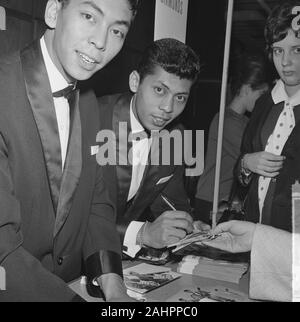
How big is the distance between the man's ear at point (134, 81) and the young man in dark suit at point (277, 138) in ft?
1.76

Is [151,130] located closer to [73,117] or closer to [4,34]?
[73,117]

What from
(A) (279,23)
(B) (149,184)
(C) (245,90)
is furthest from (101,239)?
(A) (279,23)

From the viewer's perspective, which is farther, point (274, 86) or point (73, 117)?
point (274, 86)

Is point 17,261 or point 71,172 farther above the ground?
point 71,172

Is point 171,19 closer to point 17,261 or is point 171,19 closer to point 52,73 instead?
point 52,73

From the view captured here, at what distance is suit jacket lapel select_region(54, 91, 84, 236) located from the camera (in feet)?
4.39

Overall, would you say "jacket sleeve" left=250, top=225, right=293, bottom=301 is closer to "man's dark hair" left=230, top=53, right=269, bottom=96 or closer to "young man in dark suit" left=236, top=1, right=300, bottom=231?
"young man in dark suit" left=236, top=1, right=300, bottom=231

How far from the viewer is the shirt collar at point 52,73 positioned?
1312 millimetres

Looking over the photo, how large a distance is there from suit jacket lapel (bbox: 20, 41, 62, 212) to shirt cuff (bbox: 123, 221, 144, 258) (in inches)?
19.8

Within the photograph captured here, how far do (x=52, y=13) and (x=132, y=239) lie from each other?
932 millimetres

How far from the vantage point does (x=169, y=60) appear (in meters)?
1.75

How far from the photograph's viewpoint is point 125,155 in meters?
1.77
